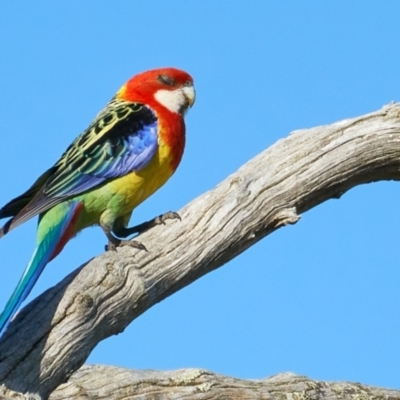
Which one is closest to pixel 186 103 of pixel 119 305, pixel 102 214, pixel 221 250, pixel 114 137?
pixel 114 137

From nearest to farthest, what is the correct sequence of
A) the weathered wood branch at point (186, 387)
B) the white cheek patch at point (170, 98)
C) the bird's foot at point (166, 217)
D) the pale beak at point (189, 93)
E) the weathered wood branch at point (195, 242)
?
1. the weathered wood branch at point (195, 242)
2. the weathered wood branch at point (186, 387)
3. the bird's foot at point (166, 217)
4. the white cheek patch at point (170, 98)
5. the pale beak at point (189, 93)

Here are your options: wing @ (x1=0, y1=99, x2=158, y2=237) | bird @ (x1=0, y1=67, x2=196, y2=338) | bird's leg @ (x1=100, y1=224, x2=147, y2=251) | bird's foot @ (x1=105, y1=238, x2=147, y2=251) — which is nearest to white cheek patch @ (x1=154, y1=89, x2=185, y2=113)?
bird @ (x1=0, y1=67, x2=196, y2=338)

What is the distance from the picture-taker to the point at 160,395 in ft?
14.4

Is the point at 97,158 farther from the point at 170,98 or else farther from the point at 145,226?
the point at 170,98

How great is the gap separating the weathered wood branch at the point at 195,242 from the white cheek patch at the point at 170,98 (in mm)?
885

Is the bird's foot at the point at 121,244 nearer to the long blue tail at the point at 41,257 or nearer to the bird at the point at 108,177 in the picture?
the bird at the point at 108,177

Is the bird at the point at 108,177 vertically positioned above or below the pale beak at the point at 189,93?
below

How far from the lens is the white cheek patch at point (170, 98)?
538 cm

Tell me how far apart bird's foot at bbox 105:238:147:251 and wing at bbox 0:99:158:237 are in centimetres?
32

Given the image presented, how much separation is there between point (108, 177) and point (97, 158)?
0.41 ft

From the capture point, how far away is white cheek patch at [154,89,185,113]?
5379 millimetres

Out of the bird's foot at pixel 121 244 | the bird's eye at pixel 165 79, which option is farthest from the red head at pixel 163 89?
the bird's foot at pixel 121 244

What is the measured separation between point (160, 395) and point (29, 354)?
81 cm

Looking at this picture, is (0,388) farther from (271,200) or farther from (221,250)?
(271,200)
